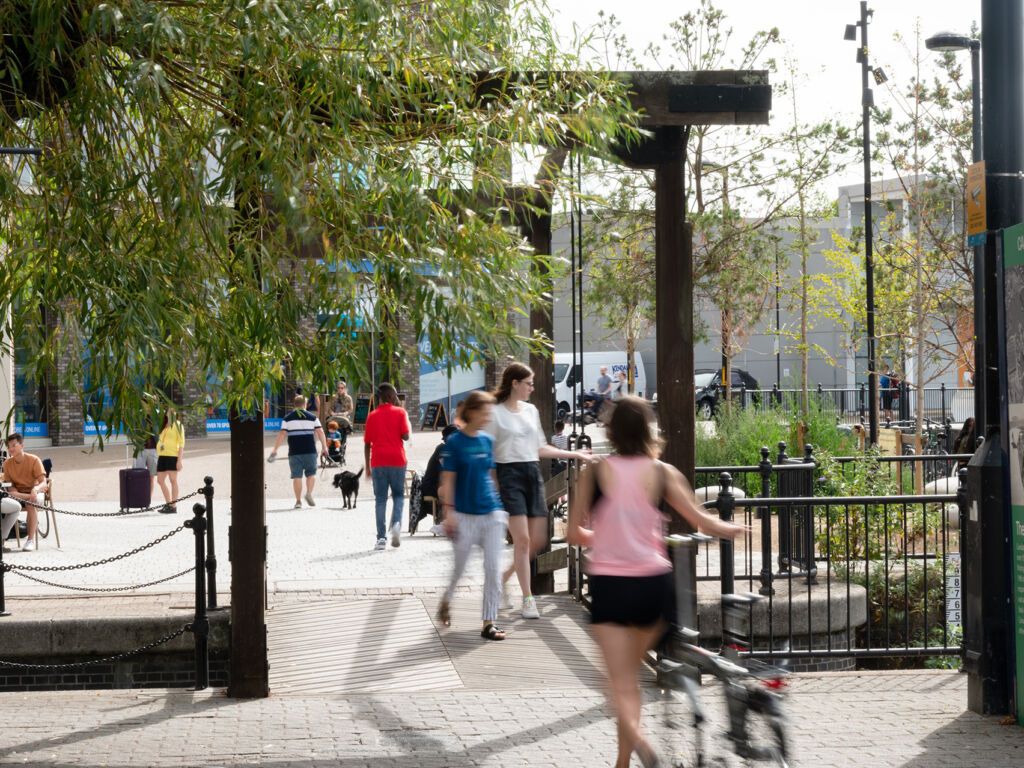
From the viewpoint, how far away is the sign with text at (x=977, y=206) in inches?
258

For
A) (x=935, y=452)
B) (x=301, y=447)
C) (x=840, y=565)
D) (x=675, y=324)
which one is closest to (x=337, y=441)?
(x=301, y=447)

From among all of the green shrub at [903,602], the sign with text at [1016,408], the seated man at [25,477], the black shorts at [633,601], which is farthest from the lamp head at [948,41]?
the seated man at [25,477]

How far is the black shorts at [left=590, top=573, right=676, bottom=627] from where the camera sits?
482cm

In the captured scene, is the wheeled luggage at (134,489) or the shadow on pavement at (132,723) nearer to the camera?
the shadow on pavement at (132,723)

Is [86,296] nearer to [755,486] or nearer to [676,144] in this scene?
[676,144]

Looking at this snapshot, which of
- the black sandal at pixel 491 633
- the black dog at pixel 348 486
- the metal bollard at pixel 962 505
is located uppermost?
the metal bollard at pixel 962 505

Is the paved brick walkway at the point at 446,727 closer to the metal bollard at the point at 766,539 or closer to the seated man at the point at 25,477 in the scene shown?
the metal bollard at the point at 766,539

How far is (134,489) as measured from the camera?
1812 centimetres

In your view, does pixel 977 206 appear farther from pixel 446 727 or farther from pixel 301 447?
pixel 301 447

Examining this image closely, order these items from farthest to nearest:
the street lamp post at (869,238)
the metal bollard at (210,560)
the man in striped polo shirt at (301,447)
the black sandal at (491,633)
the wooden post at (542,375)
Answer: the street lamp post at (869,238)
the man in striped polo shirt at (301,447)
the wooden post at (542,375)
the metal bollard at (210,560)
the black sandal at (491,633)

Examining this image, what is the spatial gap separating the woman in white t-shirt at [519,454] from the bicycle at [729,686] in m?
3.36

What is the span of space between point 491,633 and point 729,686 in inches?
151

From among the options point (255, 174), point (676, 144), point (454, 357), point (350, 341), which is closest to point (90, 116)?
point (255, 174)

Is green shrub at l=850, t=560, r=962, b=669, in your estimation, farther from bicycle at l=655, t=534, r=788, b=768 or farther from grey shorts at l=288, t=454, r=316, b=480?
grey shorts at l=288, t=454, r=316, b=480
